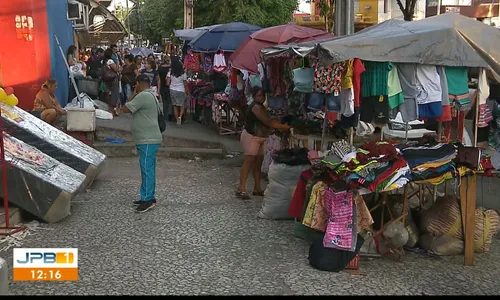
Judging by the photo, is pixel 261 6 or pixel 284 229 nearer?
pixel 284 229

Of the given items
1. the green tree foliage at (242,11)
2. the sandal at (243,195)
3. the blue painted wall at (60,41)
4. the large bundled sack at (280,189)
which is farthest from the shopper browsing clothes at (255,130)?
the green tree foliage at (242,11)

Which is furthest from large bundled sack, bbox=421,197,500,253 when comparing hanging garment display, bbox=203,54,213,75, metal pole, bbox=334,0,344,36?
hanging garment display, bbox=203,54,213,75

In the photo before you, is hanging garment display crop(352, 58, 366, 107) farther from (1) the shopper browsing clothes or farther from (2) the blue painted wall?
(2) the blue painted wall

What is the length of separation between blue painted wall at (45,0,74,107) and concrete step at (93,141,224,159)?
2.98 m

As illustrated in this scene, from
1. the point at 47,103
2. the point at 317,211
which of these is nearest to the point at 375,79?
the point at 317,211

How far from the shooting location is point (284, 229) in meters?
6.62

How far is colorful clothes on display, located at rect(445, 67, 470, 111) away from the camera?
18.6ft

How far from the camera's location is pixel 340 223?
5.36 m

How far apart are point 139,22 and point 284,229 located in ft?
156

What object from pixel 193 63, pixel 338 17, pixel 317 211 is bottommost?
pixel 317 211

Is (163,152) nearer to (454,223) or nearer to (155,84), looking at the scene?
(155,84)

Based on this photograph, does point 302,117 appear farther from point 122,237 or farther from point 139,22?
point 139,22

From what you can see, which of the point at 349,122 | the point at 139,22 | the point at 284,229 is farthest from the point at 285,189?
the point at 139,22

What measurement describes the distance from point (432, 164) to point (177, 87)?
31.5 ft
